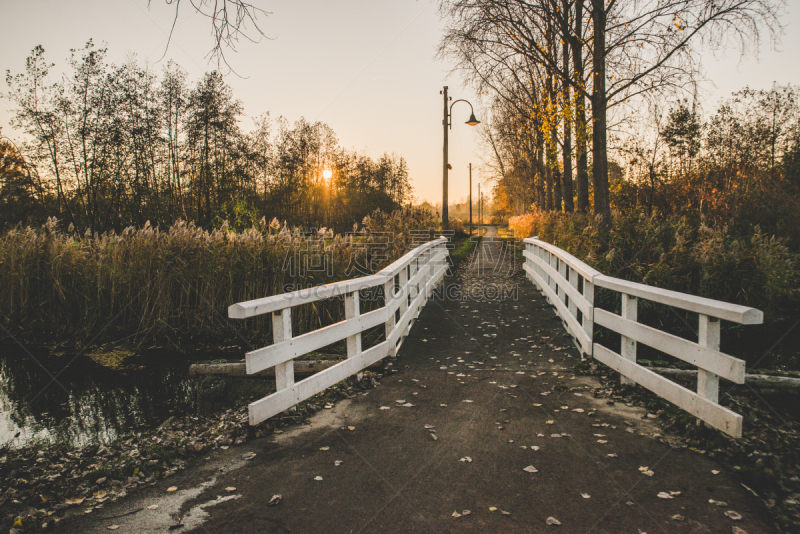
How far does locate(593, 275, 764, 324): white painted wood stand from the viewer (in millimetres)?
3236

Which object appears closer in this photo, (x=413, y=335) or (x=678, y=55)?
(x=413, y=335)

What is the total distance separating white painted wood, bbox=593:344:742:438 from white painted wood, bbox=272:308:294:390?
3.45m

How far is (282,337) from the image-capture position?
420cm

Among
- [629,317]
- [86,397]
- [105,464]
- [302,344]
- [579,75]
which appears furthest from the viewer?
[579,75]

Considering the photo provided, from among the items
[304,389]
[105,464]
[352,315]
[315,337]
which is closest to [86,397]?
[105,464]

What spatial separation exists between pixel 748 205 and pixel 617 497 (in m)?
15.2

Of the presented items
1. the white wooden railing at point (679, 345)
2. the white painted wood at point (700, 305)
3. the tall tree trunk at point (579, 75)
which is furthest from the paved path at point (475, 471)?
the tall tree trunk at point (579, 75)

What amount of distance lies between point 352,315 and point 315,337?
2.51 ft

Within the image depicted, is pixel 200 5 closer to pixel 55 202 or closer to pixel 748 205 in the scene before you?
pixel 748 205

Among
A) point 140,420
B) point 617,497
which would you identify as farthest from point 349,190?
point 617,497

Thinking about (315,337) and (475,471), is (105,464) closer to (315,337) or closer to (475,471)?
(315,337)

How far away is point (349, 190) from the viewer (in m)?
42.9

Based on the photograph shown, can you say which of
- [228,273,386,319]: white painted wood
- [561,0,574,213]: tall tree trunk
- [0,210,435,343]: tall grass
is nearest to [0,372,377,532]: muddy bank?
[228,273,386,319]: white painted wood

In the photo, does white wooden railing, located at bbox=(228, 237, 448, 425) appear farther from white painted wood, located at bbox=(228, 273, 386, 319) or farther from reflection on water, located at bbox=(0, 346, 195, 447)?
reflection on water, located at bbox=(0, 346, 195, 447)
